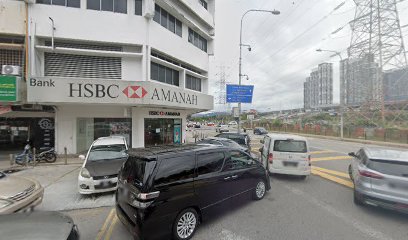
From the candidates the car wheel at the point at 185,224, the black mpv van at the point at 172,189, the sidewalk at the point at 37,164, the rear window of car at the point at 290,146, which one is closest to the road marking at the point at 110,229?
the black mpv van at the point at 172,189

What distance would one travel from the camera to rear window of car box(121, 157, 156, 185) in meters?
3.40

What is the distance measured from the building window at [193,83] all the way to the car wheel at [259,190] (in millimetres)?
13456

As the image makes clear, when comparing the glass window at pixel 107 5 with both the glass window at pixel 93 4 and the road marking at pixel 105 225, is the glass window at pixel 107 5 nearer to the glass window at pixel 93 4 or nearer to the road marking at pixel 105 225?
the glass window at pixel 93 4

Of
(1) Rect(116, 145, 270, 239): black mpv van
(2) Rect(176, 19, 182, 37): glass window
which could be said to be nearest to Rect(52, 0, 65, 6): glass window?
(2) Rect(176, 19, 182, 37): glass window

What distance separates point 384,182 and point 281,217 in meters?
2.59

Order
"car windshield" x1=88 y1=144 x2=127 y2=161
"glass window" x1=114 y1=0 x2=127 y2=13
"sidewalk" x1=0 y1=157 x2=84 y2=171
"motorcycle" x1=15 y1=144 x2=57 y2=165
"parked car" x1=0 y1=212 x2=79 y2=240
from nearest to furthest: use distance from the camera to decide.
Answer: "parked car" x1=0 y1=212 x2=79 y2=240, "car windshield" x1=88 y1=144 x2=127 y2=161, "sidewalk" x1=0 y1=157 x2=84 y2=171, "motorcycle" x1=15 y1=144 x2=57 y2=165, "glass window" x1=114 y1=0 x2=127 y2=13

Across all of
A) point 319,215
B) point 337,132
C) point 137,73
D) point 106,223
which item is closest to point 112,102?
point 137,73

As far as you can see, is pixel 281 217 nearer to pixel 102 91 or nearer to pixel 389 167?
pixel 389 167

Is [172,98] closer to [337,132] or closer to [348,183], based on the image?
[348,183]

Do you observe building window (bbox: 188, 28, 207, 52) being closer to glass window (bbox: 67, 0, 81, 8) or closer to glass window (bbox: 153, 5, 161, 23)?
glass window (bbox: 153, 5, 161, 23)

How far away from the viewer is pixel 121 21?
11945mm

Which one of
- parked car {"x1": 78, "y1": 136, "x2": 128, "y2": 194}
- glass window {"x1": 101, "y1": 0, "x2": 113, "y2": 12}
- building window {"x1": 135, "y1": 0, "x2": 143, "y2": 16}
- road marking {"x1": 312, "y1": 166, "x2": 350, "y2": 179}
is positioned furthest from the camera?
building window {"x1": 135, "y1": 0, "x2": 143, "y2": 16}

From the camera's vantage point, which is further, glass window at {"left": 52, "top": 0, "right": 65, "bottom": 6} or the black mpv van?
glass window at {"left": 52, "top": 0, "right": 65, "bottom": 6}

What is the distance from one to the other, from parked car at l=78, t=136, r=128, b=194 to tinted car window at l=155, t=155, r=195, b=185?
10.4 feet
